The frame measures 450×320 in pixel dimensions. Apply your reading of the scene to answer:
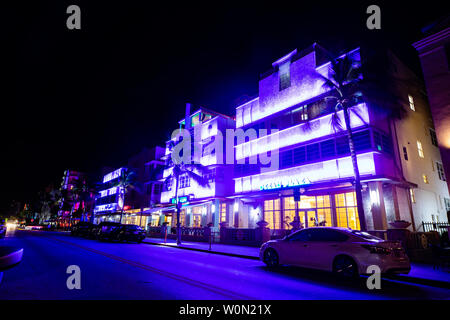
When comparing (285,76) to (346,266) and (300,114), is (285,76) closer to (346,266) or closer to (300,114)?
(300,114)

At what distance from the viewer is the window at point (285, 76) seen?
22.0m

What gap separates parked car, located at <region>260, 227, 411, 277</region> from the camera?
7145mm

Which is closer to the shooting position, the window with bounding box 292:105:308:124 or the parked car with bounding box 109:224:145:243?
the window with bounding box 292:105:308:124

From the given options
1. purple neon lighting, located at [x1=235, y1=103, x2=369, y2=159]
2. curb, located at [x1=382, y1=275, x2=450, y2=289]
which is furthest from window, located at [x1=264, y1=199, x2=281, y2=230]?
curb, located at [x1=382, y1=275, x2=450, y2=289]

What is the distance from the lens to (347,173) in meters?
16.2

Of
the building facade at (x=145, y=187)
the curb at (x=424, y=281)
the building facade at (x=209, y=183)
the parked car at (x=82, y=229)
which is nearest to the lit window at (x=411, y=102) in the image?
the building facade at (x=209, y=183)

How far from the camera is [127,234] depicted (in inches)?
867

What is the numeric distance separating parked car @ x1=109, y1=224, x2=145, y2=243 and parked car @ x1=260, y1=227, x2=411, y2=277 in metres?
16.0

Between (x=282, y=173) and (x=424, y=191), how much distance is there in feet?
34.9

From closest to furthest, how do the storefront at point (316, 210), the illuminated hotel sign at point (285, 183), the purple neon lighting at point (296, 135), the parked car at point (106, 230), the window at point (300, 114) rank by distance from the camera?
the purple neon lighting at point (296, 135)
the storefront at point (316, 210)
the illuminated hotel sign at point (285, 183)
the window at point (300, 114)
the parked car at point (106, 230)

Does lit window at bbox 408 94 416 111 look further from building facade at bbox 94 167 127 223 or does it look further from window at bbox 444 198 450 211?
building facade at bbox 94 167 127 223

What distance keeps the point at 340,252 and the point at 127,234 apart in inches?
755

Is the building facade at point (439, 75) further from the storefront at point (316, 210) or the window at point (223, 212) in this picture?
the window at point (223, 212)

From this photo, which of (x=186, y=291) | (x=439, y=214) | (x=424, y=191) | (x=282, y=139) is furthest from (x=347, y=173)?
(x=186, y=291)
